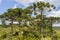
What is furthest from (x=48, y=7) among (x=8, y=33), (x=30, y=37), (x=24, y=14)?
(x=8, y=33)

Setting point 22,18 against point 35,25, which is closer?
point 22,18

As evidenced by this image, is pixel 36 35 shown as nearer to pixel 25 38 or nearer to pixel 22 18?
pixel 25 38

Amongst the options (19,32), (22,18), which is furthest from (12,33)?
(22,18)

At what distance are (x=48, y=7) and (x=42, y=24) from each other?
5.71 meters

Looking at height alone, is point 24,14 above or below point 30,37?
above

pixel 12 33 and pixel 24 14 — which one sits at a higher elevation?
pixel 24 14

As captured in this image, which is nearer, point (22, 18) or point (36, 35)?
point (22, 18)

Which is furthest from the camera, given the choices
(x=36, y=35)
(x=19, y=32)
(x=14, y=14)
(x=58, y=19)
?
(x=58, y=19)

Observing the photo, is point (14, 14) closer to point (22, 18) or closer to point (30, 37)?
point (22, 18)

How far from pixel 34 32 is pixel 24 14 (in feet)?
18.3

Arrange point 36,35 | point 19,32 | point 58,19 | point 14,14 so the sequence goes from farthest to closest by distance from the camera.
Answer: point 58,19
point 36,35
point 19,32
point 14,14

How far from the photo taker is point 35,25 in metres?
39.1

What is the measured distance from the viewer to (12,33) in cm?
3503

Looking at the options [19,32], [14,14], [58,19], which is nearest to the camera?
[14,14]
